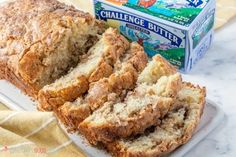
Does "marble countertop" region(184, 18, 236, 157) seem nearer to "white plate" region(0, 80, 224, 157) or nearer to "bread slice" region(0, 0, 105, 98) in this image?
"white plate" region(0, 80, 224, 157)

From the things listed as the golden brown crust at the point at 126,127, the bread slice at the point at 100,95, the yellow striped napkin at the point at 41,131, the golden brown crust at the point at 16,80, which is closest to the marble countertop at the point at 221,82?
the golden brown crust at the point at 126,127

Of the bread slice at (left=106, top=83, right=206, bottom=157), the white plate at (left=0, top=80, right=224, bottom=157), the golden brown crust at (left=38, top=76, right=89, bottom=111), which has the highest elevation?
the golden brown crust at (left=38, top=76, right=89, bottom=111)

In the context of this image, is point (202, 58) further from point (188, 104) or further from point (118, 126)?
point (118, 126)

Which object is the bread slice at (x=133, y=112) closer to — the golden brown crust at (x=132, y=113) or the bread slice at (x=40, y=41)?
the golden brown crust at (x=132, y=113)

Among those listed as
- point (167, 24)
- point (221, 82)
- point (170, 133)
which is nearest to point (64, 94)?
point (170, 133)

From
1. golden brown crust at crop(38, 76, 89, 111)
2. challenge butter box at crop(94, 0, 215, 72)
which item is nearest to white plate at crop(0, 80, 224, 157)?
golden brown crust at crop(38, 76, 89, 111)

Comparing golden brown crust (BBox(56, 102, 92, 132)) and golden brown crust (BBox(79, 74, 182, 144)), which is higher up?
golden brown crust (BBox(79, 74, 182, 144))

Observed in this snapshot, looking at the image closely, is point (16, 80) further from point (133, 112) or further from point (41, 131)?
point (133, 112)
